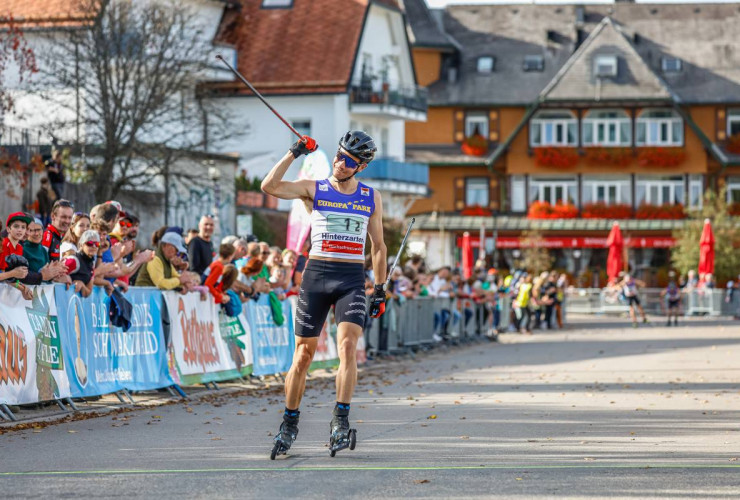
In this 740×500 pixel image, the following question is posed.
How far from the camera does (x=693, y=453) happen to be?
392 inches

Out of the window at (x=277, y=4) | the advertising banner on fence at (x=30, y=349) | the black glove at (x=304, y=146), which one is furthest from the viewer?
the window at (x=277, y=4)

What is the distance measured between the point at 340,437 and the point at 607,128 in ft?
218

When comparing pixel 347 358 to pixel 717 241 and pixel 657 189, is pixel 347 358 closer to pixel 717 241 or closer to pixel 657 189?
pixel 717 241

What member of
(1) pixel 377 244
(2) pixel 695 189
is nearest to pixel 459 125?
(2) pixel 695 189

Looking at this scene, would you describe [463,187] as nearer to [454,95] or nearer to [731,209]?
[454,95]

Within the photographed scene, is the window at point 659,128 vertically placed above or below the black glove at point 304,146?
above

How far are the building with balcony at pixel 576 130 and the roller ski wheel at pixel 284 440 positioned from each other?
63.5 m

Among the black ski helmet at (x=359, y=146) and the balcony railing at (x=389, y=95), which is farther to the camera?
the balcony railing at (x=389, y=95)

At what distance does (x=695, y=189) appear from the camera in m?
75.2

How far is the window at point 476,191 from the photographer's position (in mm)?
77625

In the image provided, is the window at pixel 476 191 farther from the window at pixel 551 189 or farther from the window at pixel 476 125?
the window at pixel 551 189

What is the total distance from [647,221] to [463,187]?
981 centimetres

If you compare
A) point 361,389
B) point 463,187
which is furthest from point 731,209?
point 361,389

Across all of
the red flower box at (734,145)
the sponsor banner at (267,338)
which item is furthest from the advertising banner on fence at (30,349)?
the red flower box at (734,145)
